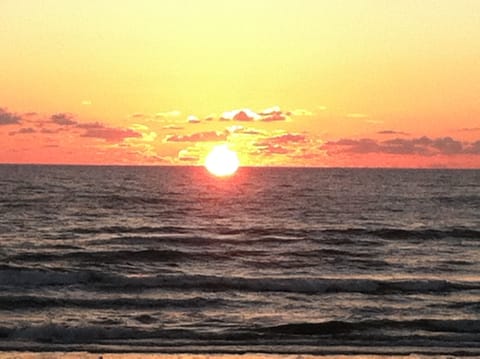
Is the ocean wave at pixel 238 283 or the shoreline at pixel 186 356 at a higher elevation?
the ocean wave at pixel 238 283

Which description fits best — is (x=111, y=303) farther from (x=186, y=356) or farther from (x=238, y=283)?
(x=186, y=356)

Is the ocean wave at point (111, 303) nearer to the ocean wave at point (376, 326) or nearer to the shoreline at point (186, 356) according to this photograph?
the ocean wave at point (376, 326)

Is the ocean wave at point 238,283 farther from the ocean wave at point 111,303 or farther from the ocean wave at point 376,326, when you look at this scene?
the ocean wave at point 376,326

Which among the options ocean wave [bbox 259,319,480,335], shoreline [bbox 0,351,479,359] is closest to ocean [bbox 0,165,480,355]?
ocean wave [bbox 259,319,480,335]

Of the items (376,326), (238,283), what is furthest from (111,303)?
(376,326)

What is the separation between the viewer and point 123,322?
17.4 metres

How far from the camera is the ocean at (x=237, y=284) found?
15891mm

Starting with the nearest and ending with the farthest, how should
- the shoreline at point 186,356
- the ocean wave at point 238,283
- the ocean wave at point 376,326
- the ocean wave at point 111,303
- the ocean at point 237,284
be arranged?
the shoreline at point 186,356 → the ocean at point 237,284 → the ocean wave at point 376,326 → the ocean wave at point 111,303 → the ocean wave at point 238,283

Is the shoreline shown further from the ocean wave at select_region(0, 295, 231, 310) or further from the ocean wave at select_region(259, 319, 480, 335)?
the ocean wave at select_region(0, 295, 231, 310)

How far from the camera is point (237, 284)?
23.4 meters

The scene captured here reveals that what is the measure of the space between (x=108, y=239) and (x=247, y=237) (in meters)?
7.99

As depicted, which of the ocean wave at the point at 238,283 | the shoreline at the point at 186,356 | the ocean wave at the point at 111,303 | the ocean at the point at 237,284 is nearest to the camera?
the shoreline at the point at 186,356

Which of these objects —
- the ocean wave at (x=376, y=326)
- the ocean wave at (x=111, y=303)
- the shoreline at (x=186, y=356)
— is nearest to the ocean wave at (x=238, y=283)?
the ocean wave at (x=111, y=303)

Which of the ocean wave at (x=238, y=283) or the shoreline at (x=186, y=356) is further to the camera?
the ocean wave at (x=238, y=283)
